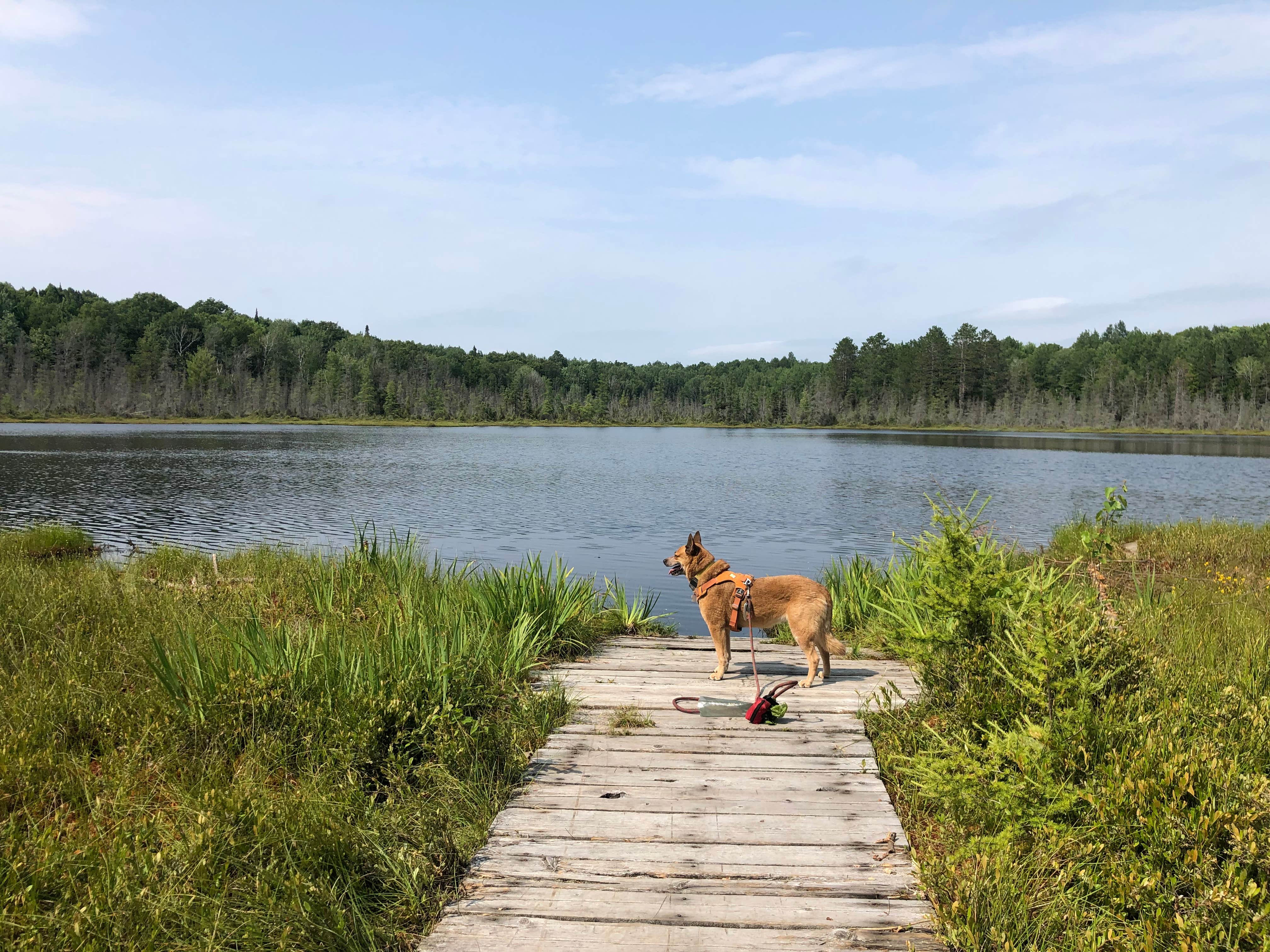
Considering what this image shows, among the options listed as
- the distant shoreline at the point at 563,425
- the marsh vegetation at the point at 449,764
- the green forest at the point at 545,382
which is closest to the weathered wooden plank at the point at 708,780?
the marsh vegetation at the point at 449,764

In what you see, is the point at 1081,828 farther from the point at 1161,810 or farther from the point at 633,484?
the point at 633,484

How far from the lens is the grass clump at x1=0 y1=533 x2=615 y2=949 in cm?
276

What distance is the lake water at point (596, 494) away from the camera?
1817 cm

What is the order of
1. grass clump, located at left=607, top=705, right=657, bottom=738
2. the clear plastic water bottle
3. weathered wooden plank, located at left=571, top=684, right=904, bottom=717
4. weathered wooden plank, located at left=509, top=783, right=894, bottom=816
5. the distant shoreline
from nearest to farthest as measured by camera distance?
weathered wooden plank, located at left=509, top=783, right=894, bottom=816
grass clump, located at left=607, top=705, right=657, bottom=738
the clear plastic water bottle
weathered wooden plank, located at left=571, top=684, right=904, bottom=717
the distant shoreline

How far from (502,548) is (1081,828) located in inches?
608

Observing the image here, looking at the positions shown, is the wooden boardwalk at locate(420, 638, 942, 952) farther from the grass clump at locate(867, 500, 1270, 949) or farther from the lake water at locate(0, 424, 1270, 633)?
the lake water at locate(0, 424, 1270, 633)

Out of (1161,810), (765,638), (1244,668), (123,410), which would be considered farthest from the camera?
(123,410)

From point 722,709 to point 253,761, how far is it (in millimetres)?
2689

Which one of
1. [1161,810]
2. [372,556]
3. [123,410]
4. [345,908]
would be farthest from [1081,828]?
[123,410]

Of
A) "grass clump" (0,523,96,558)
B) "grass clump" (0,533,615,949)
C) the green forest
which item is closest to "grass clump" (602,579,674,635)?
"grass clump" (0,533,615,949)

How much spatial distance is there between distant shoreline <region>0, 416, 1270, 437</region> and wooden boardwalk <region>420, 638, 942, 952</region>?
105173mm

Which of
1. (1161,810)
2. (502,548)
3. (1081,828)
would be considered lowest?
(502,548)

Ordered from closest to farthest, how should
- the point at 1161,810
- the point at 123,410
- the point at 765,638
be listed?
1. the point at 1161,810
2. the point at 765,638
3. the point at 123,410

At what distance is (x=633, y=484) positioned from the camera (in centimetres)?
3222
